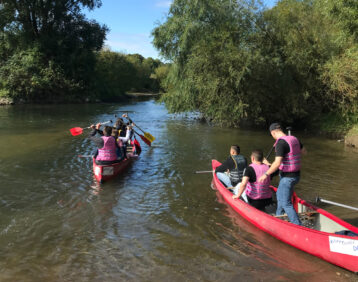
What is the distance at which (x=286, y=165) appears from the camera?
6086 millimetres

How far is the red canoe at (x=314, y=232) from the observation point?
5180mm

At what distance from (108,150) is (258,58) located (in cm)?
1153

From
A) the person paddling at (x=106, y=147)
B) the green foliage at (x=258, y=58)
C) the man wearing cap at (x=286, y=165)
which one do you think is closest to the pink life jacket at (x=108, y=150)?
the person paddling at (x=106, y=147)

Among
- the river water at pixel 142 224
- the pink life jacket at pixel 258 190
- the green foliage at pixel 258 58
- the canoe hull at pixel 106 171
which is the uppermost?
the green foliage at pixel 258 58

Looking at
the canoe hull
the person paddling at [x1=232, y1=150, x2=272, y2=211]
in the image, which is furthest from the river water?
the person paddling at [x1=232, y1=150, x2=272, y2=211]

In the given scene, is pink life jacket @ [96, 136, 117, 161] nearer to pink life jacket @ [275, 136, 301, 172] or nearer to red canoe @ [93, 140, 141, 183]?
red canoe @ [93, 140, 141, 183]

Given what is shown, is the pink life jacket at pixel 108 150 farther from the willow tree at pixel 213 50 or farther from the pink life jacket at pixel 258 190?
the willow tree at pixel 213 50

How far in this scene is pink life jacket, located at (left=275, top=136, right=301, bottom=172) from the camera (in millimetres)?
5965

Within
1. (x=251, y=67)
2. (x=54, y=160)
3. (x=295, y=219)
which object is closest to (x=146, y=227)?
(x=295, y=219)

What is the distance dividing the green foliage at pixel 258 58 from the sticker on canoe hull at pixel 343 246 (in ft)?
44.2

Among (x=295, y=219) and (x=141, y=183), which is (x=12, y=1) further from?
(x=295, y=219)

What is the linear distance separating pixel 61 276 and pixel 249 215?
12.9ft

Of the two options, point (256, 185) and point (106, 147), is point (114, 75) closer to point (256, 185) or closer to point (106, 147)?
point (106, 147)

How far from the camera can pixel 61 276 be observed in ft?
17.1
